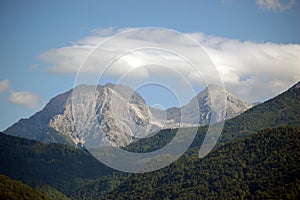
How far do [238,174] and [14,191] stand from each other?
50323mm

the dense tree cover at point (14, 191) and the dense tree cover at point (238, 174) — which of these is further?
the dense tree cover at point (238, 174)

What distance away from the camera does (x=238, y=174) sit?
108 meters

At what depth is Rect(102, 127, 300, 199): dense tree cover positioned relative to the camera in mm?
94081

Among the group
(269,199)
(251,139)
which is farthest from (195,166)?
(269,199)

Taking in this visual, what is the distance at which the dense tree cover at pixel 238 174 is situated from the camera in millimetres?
94081

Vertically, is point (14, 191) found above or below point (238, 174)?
below

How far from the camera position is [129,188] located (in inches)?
5443

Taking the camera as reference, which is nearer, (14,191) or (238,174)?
(14,191)

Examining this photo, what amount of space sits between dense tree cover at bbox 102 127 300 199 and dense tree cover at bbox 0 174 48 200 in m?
32.4

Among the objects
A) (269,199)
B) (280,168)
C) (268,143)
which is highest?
(268,143)

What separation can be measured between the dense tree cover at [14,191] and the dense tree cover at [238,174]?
32.4m

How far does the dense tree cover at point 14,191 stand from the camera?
93.2 metres

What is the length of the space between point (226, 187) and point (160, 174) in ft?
106

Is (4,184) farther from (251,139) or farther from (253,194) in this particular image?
(251,139)
